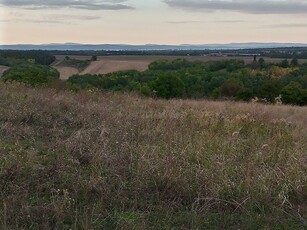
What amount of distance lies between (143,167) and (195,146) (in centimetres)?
107

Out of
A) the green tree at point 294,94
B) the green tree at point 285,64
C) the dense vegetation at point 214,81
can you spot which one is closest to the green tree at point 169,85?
the dense vegetation at point 214,81

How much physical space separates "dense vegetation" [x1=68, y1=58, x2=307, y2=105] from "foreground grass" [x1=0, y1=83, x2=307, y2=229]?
1075 centimetres

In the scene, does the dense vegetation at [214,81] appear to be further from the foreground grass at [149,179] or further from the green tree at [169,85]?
the foreground grass at [149,179]

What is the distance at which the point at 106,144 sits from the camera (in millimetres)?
5516

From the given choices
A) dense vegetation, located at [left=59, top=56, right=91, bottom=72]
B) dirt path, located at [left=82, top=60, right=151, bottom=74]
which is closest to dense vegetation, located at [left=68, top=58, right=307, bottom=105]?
dirt path, located at [left=82, top=60, right=151, bottom=74]

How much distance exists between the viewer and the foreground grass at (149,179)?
11.9 feet

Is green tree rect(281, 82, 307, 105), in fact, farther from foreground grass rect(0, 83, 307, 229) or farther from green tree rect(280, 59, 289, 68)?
foreground grass rect(0, 83, 307, 229)

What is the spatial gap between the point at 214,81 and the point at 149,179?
132 feet

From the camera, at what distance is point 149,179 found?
436 cm

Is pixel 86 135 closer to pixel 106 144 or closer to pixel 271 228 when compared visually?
pixel 106 144

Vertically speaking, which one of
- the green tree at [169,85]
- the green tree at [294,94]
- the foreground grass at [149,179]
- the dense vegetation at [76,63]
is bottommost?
the green tree at [294,94]

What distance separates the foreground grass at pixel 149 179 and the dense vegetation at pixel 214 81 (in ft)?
35.3

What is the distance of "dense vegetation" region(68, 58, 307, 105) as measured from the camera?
104 feet

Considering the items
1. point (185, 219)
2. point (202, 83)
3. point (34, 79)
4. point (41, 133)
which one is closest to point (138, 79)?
point (202, 83)
